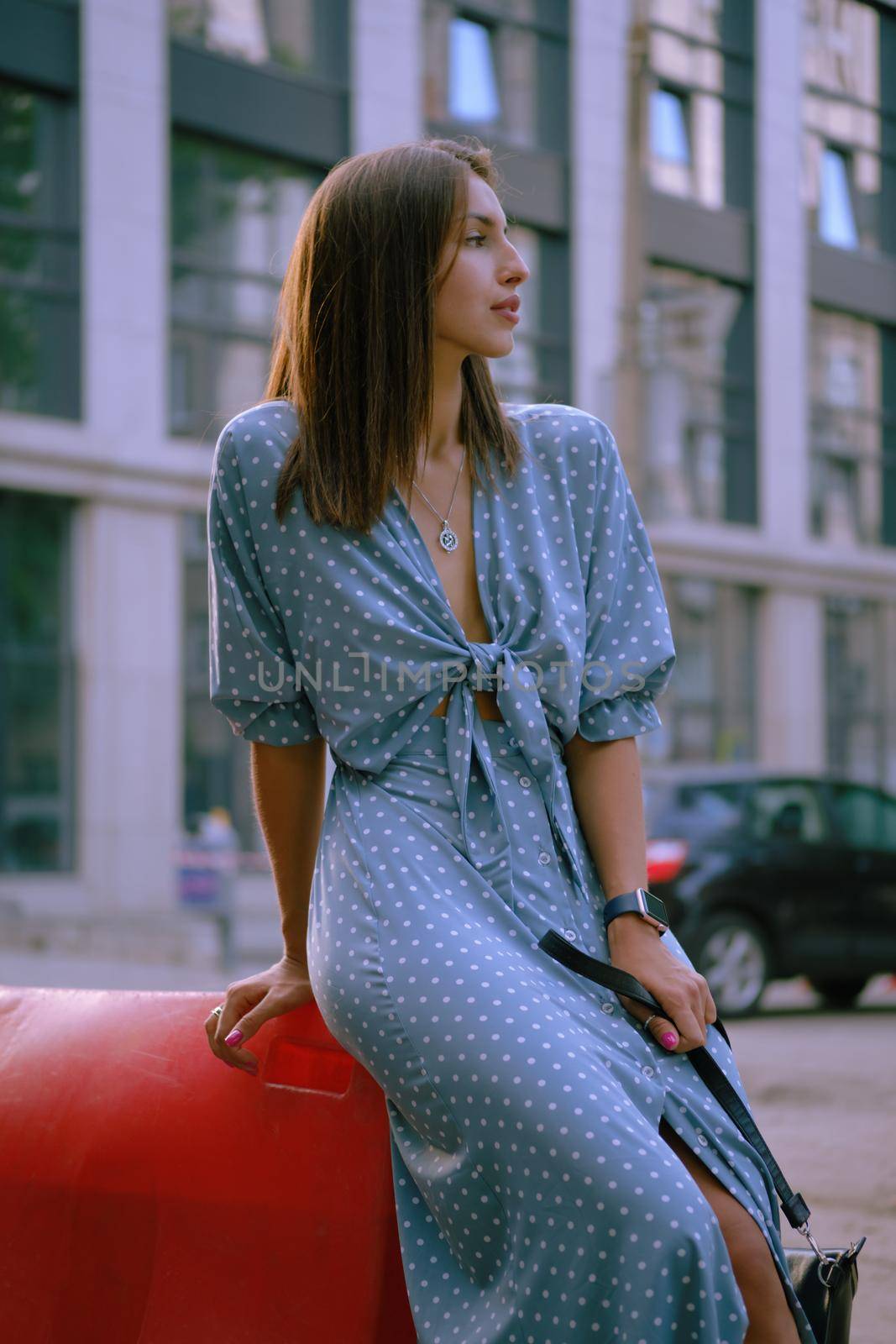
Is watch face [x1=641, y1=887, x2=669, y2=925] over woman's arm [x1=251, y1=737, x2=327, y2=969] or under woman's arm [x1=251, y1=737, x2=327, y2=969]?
under

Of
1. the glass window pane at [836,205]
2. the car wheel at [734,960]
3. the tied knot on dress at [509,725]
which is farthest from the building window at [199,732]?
the tied knot on dress at [509,725]

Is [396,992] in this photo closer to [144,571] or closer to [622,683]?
[622,683]

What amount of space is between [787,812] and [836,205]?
19.2 metres

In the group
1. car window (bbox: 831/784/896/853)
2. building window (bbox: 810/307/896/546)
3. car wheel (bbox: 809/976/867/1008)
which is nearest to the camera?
car window (bbox: 831/784/896/853)

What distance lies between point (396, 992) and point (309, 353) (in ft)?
3.02

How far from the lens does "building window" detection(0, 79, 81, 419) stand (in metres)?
17.5

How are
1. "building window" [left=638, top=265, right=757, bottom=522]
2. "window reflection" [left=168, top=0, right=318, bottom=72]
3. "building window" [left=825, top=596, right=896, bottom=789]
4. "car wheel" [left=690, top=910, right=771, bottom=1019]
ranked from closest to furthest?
"car wheel" [left=690, top=910, right=771, bottom=1019], "window reflection" [left=168, top=0, right=318, bottom=72], "building window" [left=638, top=265, right=757, bottom=522], "building window" [left=825, top=596, right=896, bottom=789]

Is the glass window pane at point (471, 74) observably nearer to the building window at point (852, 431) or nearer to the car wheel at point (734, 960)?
the building window at point (852, 431)

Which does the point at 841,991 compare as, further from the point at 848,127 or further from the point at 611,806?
the point at 848,127

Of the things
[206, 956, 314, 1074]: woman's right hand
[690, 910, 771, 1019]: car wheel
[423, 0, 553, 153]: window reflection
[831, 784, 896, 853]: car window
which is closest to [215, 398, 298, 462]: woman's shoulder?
[206, 956, 314, 1074]: woman's right hand

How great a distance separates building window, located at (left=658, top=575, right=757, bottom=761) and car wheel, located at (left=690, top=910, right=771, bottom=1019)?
13.2 metres

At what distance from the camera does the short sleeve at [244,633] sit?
2.37 m

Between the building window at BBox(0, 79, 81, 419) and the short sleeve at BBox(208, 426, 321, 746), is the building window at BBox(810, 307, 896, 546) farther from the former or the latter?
the short sleeve at BBox(208, 426, 321, 746)

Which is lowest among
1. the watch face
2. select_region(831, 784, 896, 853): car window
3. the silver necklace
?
select_region(831, 784, 896, 853): car window
